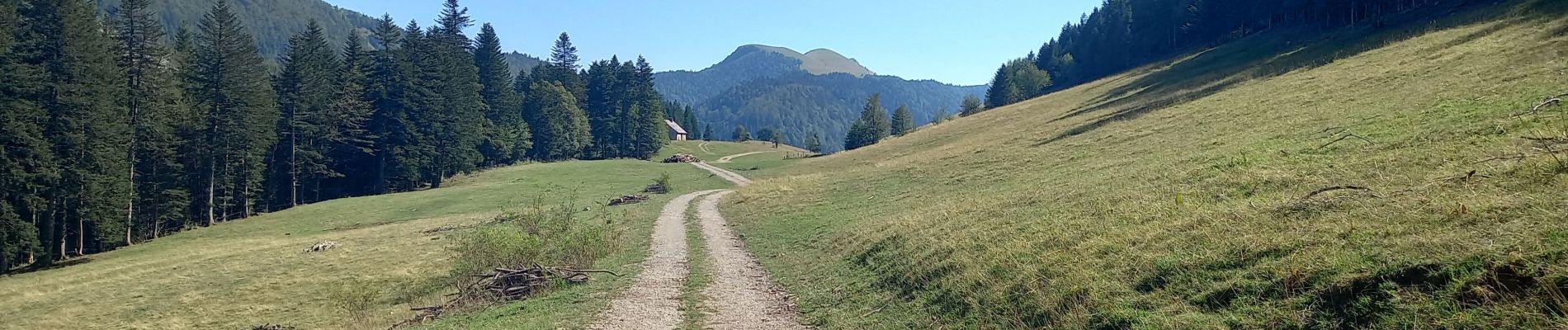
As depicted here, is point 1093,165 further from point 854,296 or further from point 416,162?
point 416,162

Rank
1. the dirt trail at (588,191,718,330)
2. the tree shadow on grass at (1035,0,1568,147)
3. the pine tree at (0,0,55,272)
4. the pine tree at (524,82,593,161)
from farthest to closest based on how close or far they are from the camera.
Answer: the pine tree at (524,82,593,161) < the tree shadow on grass at (1035,0,1568,147) < the pine tree at (0,0,55,272) < the dirt trail at (588,191,718,330)

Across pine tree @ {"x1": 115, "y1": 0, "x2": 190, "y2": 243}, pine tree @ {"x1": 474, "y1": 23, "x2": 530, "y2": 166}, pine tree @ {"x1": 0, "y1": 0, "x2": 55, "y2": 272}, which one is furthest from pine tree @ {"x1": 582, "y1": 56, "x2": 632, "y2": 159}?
pine tree @ {"x1": 0, "y1": 0, "x2": 55, "y2": 272}

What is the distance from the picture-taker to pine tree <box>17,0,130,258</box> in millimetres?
31984

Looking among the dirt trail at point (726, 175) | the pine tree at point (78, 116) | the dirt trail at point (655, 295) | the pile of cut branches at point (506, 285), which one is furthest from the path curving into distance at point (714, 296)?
the dirt trail at point (726, 175)

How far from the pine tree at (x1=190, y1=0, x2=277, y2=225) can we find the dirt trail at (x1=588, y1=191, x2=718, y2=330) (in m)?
38.4

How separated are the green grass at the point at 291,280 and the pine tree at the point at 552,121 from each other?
139ft

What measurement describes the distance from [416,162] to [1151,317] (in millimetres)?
67317

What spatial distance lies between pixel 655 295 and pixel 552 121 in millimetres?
79631

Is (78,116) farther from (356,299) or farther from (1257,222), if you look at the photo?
(1257,222)

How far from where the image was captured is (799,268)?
17.7 m

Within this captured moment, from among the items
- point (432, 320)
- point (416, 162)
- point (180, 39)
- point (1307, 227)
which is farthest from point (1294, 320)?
point (416, 162)

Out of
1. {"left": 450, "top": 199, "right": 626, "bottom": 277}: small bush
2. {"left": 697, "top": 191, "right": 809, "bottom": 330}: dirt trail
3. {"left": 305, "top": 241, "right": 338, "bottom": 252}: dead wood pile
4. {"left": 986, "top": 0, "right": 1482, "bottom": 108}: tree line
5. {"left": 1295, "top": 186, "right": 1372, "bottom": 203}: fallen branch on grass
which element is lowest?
{"left": 697, "top": 191, "right": 809, "bottom": 330}: dirt trail

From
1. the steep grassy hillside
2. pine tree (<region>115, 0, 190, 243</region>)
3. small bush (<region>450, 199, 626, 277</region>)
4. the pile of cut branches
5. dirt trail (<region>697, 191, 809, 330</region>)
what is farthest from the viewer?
pine tree (<region>115, 0, 190, 243</region>)

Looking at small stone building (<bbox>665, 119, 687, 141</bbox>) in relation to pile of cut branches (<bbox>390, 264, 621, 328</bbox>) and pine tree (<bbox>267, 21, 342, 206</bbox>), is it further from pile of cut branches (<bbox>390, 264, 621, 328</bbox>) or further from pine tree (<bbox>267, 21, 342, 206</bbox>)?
pile of cut branches (<bbox>390, 264, 621, 328</bbox>)
